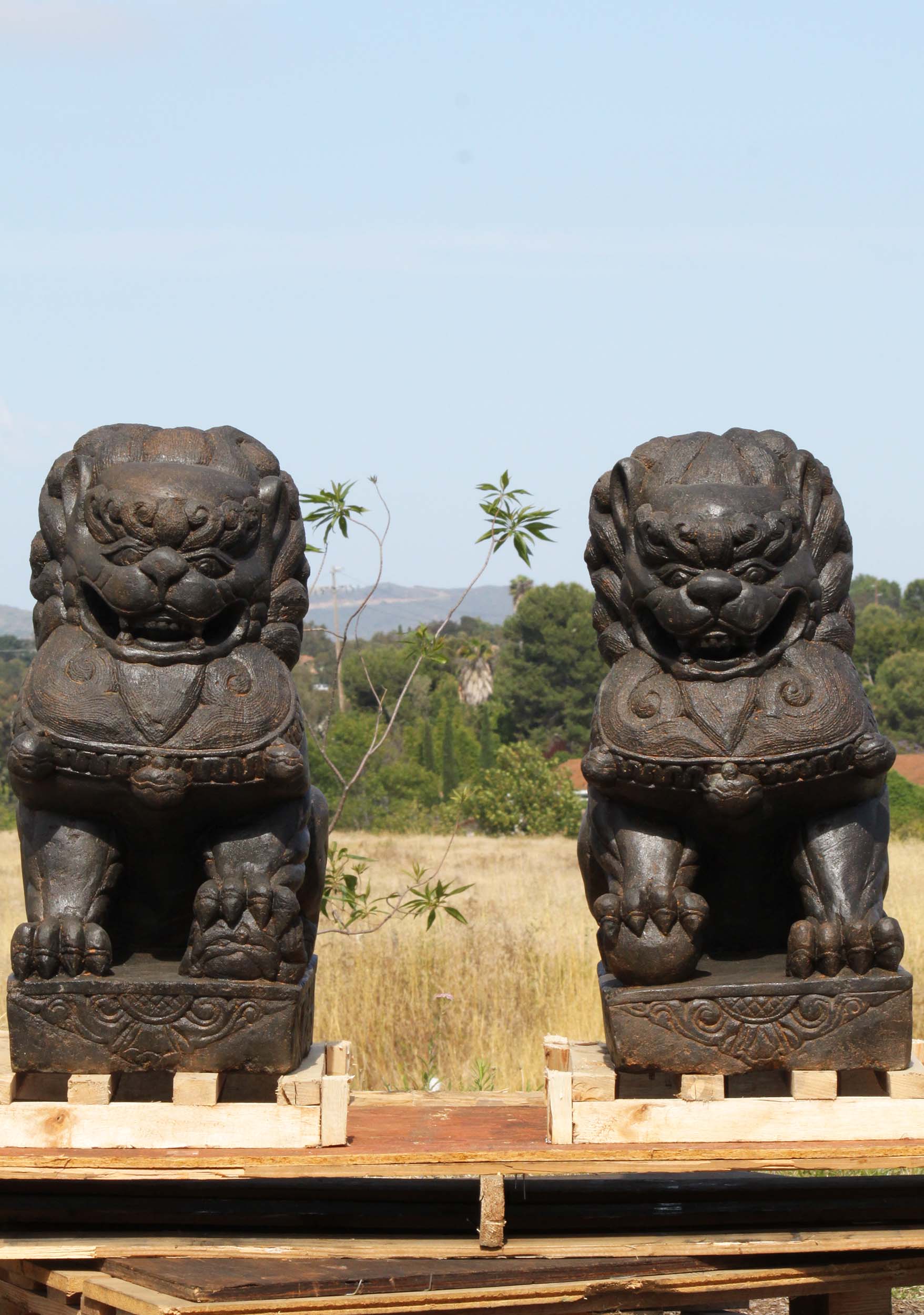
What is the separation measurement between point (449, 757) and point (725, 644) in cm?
2321

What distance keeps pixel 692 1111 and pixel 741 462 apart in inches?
59.4

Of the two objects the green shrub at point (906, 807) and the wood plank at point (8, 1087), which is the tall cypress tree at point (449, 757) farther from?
the wood plank at point (8, 1087)

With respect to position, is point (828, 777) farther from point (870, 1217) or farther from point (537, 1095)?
point (537, 1095)

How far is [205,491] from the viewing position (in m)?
3.43

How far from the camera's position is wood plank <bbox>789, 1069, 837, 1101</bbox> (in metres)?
3.28

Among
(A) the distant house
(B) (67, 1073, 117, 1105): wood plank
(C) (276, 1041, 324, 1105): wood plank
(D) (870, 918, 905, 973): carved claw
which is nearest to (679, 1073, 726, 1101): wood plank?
(D) (870, 918, 905, 973): carved claw

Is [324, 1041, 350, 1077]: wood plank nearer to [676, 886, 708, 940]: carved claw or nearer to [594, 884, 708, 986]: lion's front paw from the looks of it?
[594, 884, 708, 986]: lion's front paw

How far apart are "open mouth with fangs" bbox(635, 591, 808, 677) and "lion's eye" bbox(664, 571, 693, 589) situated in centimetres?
11

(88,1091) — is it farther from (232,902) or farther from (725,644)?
(725,644)

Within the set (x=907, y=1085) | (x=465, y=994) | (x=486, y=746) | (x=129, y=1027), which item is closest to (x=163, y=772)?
(x=129, y=1027)

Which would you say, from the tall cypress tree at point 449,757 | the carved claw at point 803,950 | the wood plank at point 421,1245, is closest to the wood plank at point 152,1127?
the wood plank at point 421,1245

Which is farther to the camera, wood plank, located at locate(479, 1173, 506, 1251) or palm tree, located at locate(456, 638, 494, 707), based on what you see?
palm tree, located at locate(456, 638, 494, 707)

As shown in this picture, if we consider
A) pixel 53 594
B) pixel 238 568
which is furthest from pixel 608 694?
pixel 53 594

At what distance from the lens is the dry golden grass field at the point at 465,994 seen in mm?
6602
